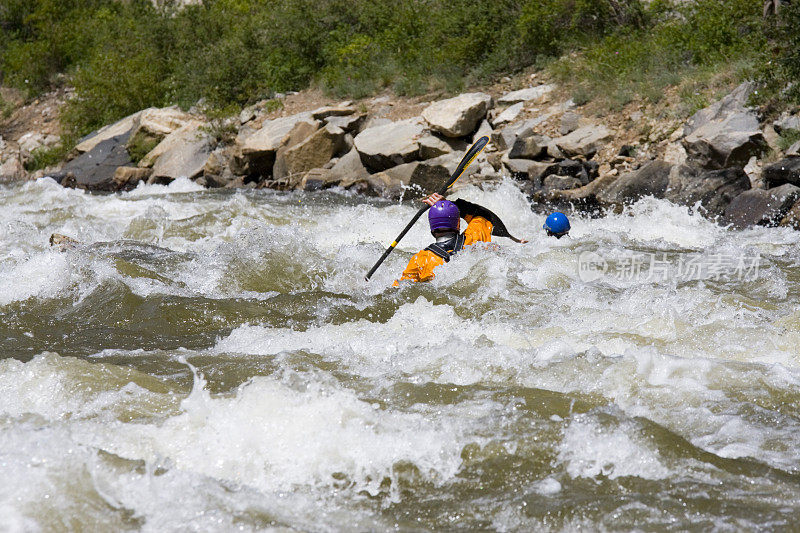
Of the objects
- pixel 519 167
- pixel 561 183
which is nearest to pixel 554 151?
pixel 519 167

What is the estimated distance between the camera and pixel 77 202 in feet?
35.5

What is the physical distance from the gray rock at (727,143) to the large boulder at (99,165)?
10512 mm

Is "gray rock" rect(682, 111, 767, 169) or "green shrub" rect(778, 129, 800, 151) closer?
"green shrub" rect(778, 129, 800, 151)

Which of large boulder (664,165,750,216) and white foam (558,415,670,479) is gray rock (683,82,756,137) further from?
white foam (558,415,670,479)

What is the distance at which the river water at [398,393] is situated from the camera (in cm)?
251

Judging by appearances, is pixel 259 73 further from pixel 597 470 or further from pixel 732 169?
Result: pixel 597 470

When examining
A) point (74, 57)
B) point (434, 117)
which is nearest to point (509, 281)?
point (434, 117)

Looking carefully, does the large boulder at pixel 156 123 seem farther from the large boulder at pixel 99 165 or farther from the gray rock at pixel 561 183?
the gray rock at pixel 561 183

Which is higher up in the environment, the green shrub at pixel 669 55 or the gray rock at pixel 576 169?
the green shrub at pixel 669 55

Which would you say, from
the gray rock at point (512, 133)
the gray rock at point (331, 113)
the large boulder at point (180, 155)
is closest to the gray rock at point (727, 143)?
the gray rock at point (512, 133)

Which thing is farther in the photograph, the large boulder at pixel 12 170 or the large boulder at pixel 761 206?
the large boulder at pixel 12 170

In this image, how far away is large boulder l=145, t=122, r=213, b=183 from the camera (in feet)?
46.0

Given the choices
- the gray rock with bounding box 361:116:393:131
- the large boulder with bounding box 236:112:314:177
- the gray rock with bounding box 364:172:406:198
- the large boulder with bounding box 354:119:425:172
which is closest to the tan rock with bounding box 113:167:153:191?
the large boulder with bounding box 236:112:314:177

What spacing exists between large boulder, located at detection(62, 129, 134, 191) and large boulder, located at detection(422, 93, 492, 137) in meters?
6.52
